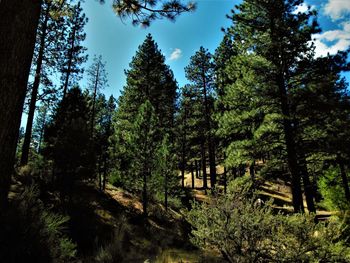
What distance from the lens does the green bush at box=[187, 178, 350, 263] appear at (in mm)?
5758

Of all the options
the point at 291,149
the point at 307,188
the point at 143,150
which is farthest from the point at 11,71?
the point at 143,150

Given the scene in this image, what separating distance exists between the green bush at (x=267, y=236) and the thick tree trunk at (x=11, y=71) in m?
4.68

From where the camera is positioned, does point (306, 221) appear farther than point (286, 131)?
No

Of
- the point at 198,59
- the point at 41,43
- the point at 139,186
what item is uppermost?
the point at 198,59

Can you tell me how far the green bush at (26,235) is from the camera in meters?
3.21

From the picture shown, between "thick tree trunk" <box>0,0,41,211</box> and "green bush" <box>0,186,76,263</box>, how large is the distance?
0.33m

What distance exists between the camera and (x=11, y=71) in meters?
3.05

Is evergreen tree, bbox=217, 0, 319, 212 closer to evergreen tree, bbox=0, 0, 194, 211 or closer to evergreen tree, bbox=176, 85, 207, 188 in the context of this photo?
evergreen tree, bbox=0, 0, 194, 211

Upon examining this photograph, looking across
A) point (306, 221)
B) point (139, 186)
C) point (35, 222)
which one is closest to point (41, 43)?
point (139, 186)

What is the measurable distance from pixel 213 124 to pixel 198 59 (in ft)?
25.5

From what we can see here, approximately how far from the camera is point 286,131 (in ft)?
36.7

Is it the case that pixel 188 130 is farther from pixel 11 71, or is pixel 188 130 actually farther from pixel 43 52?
pixel 11 71

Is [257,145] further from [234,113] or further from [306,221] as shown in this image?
[306,221]

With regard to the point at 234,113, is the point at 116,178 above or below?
below
